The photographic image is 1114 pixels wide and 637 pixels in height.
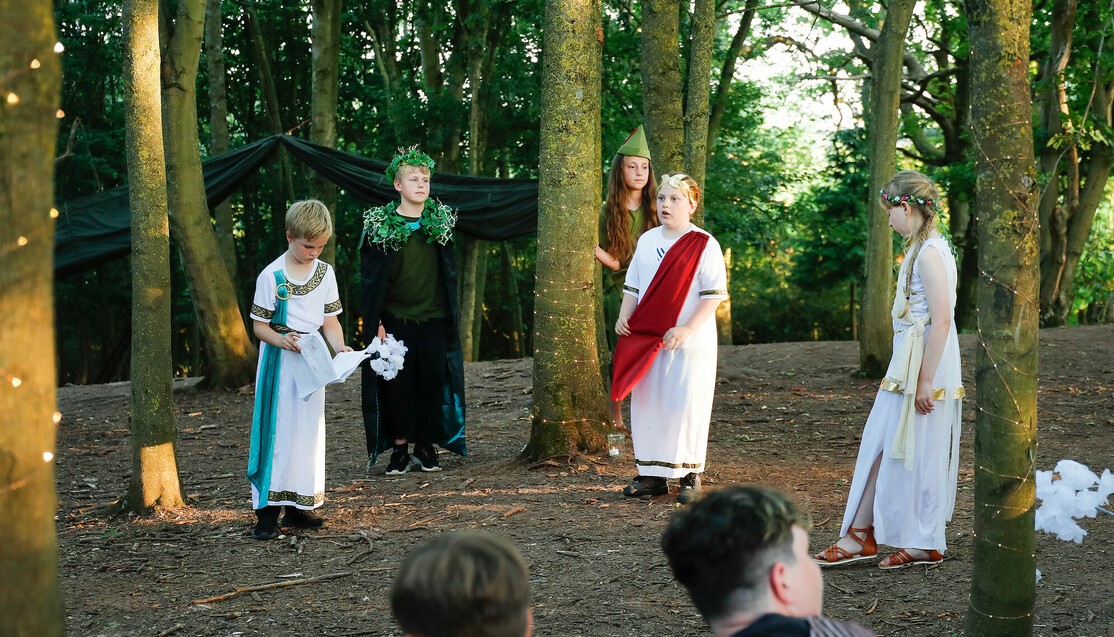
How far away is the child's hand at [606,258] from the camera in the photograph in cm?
754

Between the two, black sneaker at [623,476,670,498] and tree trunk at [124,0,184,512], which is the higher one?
tree trunk at [124,0,184,512]

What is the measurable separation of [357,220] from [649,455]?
16.8 meters

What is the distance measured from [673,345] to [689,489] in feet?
2.75

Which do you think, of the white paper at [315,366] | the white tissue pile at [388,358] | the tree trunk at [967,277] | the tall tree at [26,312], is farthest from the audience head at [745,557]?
the tree trunk at [967,277]

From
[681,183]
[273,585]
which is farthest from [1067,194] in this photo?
[273,585]

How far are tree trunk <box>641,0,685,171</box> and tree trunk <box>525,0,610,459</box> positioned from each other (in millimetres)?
1683

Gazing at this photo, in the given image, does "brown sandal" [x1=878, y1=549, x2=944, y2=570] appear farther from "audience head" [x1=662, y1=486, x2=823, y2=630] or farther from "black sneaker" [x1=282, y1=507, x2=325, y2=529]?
"audience head" [x1=662, y1=486, x2=823, y2=630]

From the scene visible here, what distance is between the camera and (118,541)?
19.2 feet

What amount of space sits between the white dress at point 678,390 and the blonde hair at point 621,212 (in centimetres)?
100

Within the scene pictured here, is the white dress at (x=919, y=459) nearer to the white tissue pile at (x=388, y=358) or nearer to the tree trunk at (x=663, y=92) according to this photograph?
the white tissue pile at (x=388, y=358)

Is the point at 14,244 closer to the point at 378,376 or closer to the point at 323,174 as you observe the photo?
the point at 378,376

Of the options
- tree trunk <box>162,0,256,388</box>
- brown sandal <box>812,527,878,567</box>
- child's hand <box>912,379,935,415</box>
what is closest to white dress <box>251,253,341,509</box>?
brown sandal <box>812,527,878,567</box>

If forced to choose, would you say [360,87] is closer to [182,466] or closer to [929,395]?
[182,466]

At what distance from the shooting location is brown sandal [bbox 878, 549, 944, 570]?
16.3ft
